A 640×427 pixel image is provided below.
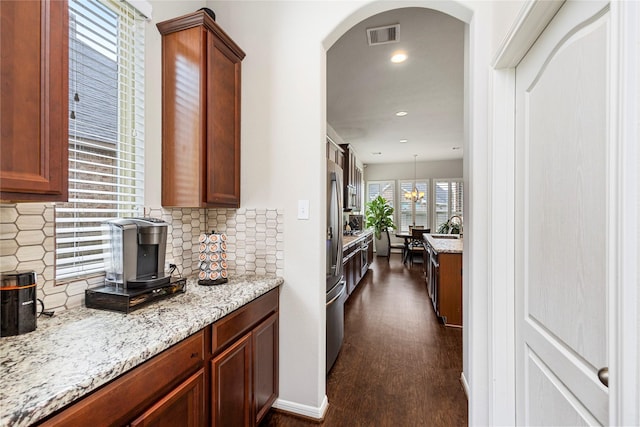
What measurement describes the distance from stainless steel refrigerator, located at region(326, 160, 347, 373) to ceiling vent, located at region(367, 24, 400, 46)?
1165 mm

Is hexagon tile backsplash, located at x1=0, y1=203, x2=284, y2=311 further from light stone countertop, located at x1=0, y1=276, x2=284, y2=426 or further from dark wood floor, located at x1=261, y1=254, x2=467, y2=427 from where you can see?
dark wood floor, located at x1=261, y1=254, x2=467, y2=427

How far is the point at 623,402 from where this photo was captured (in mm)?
632

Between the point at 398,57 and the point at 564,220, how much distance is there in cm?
252

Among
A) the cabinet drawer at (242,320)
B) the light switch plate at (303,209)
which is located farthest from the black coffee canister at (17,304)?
the light switch plate at (303,209)

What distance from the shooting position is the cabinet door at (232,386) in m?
1.25

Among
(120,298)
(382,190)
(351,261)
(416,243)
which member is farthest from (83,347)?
(382,190)

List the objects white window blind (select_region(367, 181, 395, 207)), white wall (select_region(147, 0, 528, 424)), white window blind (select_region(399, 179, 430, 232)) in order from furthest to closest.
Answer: white window blind (select_region(367, 181, 395, 207)), white window blind (select_region(399, 179, 430, 232)), white wall (select_region(147, 0, 528, 424))

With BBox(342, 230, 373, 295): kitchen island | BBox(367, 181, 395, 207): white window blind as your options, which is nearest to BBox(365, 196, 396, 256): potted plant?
BBox(367, 181, 395, 207): white window blind

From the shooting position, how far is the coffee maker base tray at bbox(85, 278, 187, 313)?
1.19m

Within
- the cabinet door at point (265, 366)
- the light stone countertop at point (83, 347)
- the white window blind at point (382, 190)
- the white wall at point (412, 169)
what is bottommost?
the cabinet door at point (265, 366)

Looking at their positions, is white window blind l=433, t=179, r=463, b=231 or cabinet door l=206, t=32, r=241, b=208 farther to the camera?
white window blind l=433, t=179, r=463, b=231

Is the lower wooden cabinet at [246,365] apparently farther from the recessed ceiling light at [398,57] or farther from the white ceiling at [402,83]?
the recessed ceiling light at [398,57]

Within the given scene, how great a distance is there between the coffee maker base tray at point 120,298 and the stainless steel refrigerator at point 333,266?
119 centimetres

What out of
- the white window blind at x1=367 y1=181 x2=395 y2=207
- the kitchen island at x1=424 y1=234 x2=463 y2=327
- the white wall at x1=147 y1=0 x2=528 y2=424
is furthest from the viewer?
the white window blind at x1=367 y1=181 x2=395 y2=207
